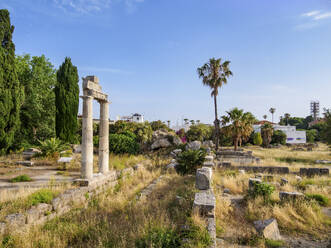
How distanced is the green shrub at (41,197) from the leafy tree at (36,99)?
1587 centimetres

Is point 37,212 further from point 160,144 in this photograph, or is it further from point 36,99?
point 36,99

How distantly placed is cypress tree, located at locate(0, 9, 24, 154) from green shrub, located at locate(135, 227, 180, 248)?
625 inches

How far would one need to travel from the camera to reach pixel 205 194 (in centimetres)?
539

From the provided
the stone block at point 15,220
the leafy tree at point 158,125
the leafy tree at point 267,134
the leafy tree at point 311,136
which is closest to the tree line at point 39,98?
the leafy tree at point 158,125

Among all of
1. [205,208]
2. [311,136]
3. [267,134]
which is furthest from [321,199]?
[311,136]

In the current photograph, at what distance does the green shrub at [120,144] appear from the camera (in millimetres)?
16006

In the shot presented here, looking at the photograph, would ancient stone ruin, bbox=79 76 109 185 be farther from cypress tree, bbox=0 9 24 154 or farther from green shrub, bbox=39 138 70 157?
cypress tree, bbox=0 9 24 154

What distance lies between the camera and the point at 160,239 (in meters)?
3.34

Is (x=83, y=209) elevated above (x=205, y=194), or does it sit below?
below

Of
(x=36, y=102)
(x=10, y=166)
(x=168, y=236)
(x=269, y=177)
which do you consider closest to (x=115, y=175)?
(x=10, y=166)

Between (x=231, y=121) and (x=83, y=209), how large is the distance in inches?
801

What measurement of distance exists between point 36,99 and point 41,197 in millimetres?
16504

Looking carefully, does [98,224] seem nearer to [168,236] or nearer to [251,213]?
[168,236]

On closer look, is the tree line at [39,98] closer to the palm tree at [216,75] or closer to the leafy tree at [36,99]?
the leafy tree at [36,99]
